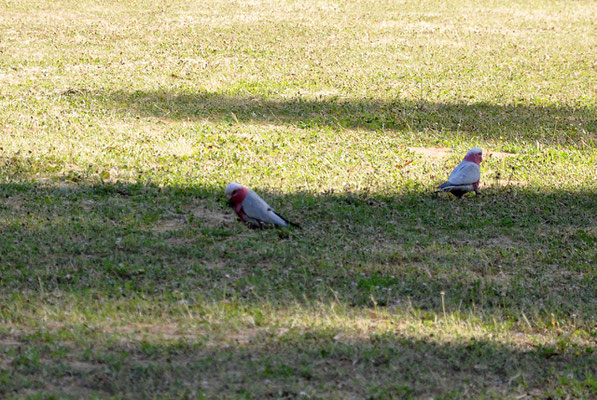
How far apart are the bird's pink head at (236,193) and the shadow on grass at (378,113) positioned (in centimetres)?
561

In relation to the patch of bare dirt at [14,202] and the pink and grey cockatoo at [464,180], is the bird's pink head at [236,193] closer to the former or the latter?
the patch of bare dirt at [14,202]

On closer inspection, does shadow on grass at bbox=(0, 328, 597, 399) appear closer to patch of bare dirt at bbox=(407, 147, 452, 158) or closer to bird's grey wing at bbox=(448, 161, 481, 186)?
bird's grey wing at bbox=(448, 161, 481, 186)

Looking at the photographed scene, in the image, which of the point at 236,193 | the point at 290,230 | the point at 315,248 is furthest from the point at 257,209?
the point at 315,248

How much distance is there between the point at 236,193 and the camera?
8805 millimetres

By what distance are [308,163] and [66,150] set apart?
3.81m

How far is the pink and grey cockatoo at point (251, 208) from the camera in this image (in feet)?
28.7

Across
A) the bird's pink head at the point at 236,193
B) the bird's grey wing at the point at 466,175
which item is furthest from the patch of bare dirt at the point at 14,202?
the bird's grey wing at the point at 466,175

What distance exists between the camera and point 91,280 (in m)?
7.20

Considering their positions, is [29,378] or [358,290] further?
[358,290]

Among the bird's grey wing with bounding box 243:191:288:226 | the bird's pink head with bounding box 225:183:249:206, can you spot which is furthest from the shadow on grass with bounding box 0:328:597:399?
the bird's pink head with bounding box 225:183:249:206

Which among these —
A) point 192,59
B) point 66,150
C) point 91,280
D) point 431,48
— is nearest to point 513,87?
point 431,48

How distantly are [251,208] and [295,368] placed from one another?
3378 mm

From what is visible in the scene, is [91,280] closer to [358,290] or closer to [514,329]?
[358,290]

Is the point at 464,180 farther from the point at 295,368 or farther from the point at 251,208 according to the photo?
the point at 295,368
